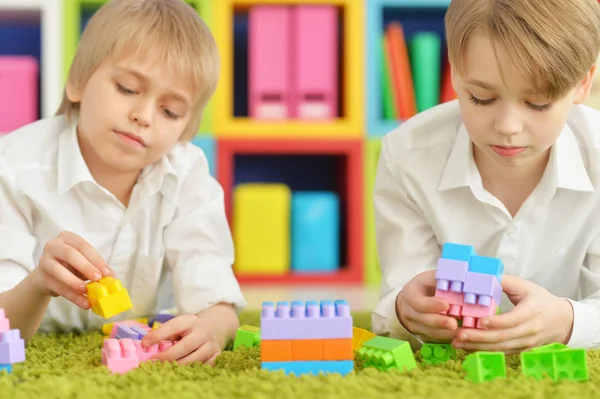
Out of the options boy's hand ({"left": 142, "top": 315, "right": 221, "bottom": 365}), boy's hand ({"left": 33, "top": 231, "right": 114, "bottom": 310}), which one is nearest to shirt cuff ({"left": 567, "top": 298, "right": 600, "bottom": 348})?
boy's hand ({"left": 142, "top": 315, "right": 221, "bottom": 365})

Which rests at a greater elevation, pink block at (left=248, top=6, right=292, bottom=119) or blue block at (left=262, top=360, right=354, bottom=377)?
pink block at (left=248, top=6, right=292, bottom=119)

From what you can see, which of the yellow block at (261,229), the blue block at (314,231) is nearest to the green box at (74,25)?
the yellow block at (261,229)

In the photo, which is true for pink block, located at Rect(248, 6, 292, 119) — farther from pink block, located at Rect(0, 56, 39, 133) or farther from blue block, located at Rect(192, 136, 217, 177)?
pink block, located at Rect(0, 56, 39, 133)

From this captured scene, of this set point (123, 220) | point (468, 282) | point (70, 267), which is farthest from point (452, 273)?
point (123, 220)

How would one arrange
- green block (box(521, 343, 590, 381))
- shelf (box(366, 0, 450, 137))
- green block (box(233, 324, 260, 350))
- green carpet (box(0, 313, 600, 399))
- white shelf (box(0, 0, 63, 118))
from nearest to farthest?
green carpet (box(0, 313, 600, 399)) < green block (box(521, 343, 590, 381)) < green block (box(233, 324, 260, 350)) < white shelf (box(0, 0, 63, 118)) < shelf (box(366, 0, 450, 137))

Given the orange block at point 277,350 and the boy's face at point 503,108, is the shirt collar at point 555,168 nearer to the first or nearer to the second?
the boy's face at point 503,108

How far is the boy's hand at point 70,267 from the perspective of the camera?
0.97 meters

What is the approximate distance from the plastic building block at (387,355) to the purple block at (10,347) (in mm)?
362

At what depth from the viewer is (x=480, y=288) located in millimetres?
891

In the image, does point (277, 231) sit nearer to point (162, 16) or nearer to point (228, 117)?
point (228, 117)

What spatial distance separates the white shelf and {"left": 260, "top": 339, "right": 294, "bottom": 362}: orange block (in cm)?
165

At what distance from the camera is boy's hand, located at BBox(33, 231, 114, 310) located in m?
0.97

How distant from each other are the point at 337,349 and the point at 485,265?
0.18 meters

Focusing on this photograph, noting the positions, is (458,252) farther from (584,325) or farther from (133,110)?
(133,110)
